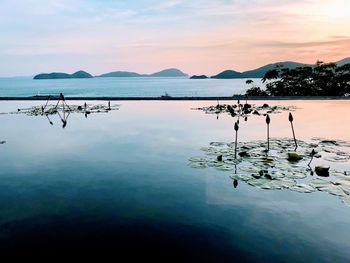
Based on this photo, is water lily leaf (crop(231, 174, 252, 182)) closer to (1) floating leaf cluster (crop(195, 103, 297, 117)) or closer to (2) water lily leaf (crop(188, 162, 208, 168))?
(2) water lily leaf (crop(188, 162, 208, 168))

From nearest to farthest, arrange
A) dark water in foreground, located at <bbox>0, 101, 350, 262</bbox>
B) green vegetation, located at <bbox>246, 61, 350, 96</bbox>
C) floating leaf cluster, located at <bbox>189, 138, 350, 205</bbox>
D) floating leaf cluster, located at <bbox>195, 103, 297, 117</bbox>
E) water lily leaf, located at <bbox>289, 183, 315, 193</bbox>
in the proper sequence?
1. dark water in foreground, located at <bbox>0, 101, 350, 262</bbox>
2. water lily leaf, located at <bbox>289, 183, 315, 193</bbox>
3. floating leaf cluster, located at <bbox>189, 138, 350, 205</bbox>
4. floating leaf cluster, located at <bbox>195, 103, 297, 117</bbox>
5. green vegetation, located at <bbox>246, 61, 350, 96</bbox>

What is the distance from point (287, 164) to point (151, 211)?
494 centimetres

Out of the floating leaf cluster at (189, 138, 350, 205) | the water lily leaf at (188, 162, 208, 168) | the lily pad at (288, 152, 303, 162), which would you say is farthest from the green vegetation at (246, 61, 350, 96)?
the water lily leaf at (188, 162, 208, 168)

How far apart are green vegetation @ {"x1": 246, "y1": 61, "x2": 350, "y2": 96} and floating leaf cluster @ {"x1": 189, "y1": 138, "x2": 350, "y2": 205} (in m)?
22.8

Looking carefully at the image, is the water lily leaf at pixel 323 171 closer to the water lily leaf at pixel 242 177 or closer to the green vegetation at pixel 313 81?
the water lily leaf at pixel 242 177

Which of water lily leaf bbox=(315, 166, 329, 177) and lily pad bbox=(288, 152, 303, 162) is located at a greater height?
lily pad bbox=(288, 152, 303, 162)

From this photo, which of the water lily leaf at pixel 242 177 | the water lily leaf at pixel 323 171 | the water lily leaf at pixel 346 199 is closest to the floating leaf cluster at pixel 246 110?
the water lily leaf at pixel 323 171

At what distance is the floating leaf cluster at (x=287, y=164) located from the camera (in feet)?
28.0

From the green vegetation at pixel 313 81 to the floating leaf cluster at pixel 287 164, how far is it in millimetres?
22800

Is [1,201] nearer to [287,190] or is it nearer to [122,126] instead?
[287,190]

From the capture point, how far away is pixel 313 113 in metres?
23.1

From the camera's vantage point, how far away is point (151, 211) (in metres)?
7.35

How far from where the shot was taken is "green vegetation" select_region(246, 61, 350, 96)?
110 feet

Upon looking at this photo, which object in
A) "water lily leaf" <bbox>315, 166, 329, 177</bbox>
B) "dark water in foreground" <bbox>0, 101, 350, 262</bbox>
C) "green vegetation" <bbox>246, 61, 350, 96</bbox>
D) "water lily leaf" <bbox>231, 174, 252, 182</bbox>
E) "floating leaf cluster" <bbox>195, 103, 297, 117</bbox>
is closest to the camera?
"dark water in foreground" <bbox>0, 101, 350, 262</bbox>
